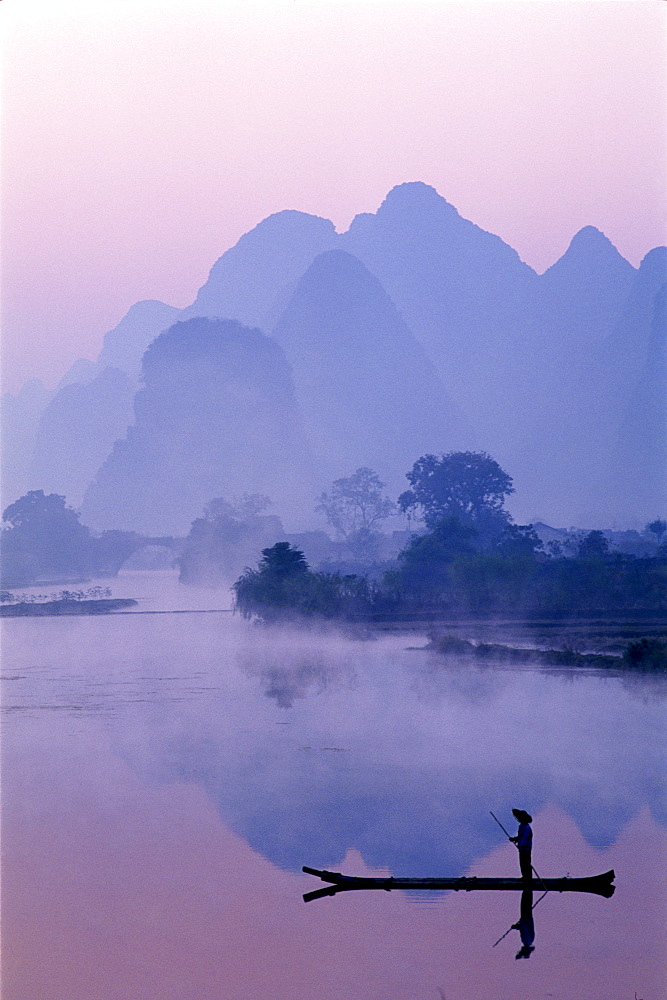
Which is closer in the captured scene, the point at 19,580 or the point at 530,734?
the point at 530,734

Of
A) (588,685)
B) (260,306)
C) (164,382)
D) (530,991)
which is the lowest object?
(530,991)

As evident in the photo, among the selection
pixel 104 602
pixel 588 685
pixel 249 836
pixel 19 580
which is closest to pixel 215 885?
pixel 249 836

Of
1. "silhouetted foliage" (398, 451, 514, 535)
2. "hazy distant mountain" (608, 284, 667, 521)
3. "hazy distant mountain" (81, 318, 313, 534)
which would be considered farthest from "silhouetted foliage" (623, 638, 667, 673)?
"hazy distant mountain" (81, 318, 313, 534)

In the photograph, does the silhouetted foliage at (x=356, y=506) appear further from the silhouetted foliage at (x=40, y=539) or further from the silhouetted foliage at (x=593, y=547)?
the silhouetted foliage at (x=593, y=547)

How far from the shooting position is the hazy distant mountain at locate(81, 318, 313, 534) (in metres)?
73.6

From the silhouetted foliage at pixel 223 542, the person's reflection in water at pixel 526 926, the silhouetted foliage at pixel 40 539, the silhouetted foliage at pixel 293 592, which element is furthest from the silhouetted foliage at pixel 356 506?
the person's reflection in water at pixel 526 926

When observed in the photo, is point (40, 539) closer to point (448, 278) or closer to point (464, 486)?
point (464, 486)

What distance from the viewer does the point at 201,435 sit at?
252 ft

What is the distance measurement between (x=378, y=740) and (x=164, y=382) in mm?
61206

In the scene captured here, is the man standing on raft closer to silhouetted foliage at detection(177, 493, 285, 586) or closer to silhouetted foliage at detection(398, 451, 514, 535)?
silhouetted foliage at detection(398, 451, 514, 535)

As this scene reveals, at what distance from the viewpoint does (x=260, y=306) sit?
7981 centimetres

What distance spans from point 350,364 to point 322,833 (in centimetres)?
6831

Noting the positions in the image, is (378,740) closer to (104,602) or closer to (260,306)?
(104,602)

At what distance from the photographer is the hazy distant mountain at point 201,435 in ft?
242
